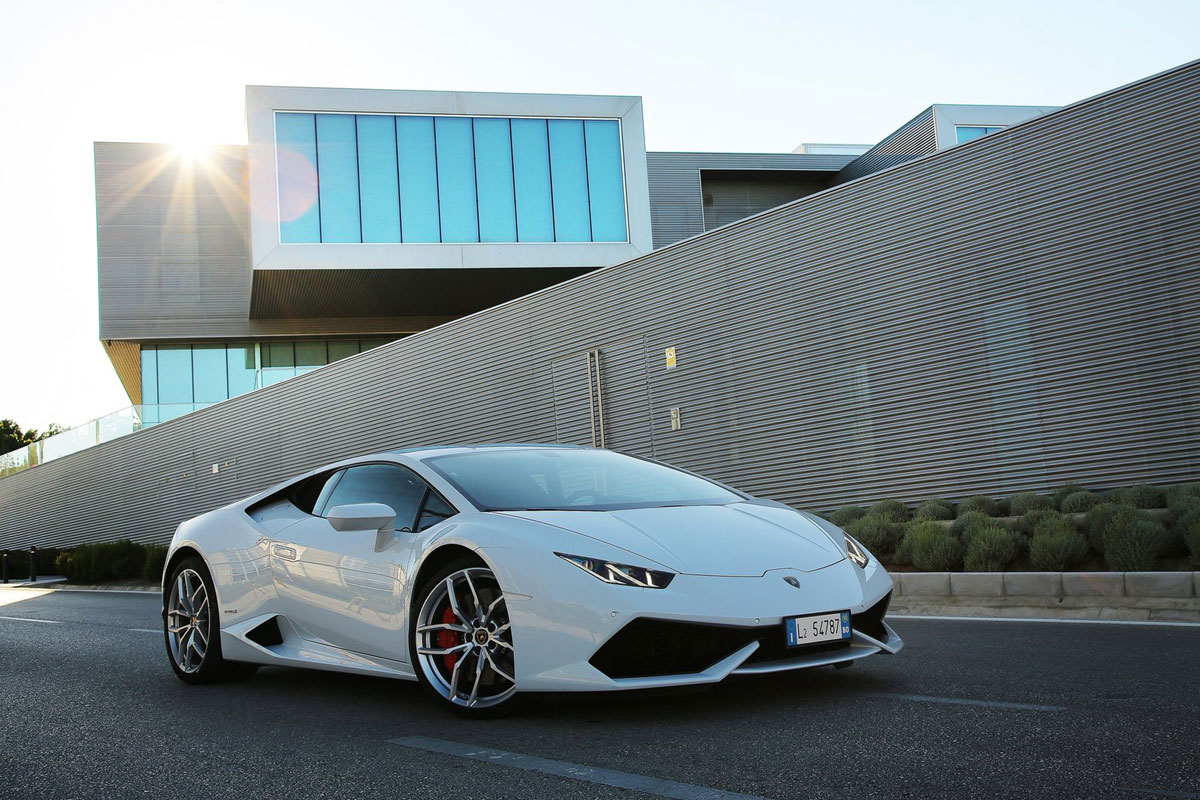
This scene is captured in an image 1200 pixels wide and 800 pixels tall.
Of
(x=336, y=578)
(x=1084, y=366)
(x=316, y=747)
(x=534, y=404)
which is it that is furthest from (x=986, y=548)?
(x=534, y=404)

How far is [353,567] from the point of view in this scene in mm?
5543

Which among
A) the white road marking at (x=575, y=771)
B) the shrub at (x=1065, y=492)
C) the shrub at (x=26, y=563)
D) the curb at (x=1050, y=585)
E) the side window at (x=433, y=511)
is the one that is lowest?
the shrub at (x=26, y=563)

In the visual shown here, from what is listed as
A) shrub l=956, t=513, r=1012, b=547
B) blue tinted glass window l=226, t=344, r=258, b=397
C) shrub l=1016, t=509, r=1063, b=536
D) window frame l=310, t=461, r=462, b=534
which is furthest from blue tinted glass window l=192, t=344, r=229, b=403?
window frame l=310, t=461, r=462, b=534

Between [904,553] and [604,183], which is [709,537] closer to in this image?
[904,553]

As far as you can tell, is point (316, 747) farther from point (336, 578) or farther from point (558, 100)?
point (558, 100)

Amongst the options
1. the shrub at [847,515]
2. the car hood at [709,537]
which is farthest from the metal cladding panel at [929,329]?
the car hood at [709,537]

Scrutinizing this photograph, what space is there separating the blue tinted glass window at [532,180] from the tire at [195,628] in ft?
99.5

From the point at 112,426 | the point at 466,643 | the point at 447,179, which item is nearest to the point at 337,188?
the point at 447,179

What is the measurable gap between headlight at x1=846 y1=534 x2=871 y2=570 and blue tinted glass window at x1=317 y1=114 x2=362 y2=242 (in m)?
31.7

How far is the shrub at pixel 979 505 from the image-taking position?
39.0ft

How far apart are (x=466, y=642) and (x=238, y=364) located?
137 ft

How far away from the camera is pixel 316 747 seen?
4531 millimetres

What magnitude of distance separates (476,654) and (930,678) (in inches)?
84.3

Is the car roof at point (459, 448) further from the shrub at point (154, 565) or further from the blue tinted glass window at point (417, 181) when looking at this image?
the blue tinted glass window at point (417, 181)
